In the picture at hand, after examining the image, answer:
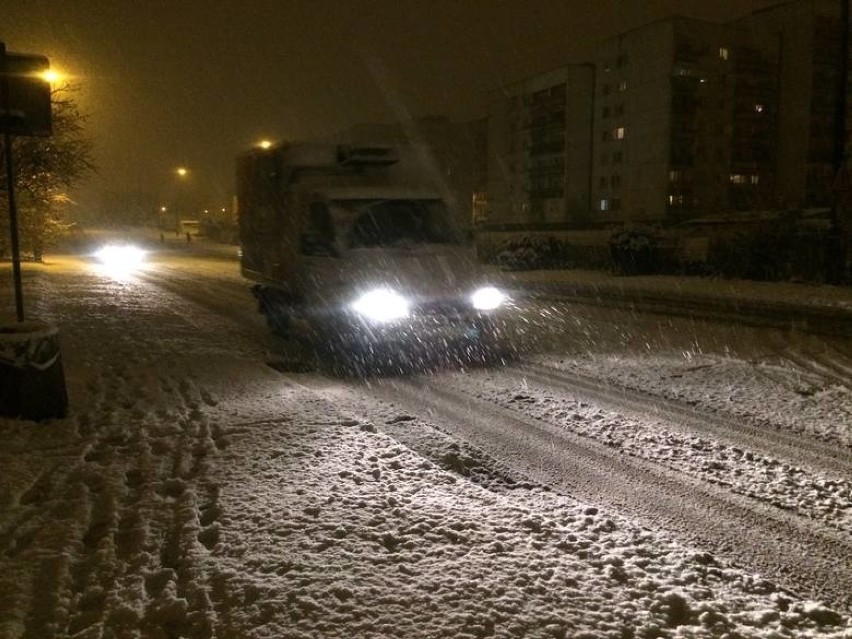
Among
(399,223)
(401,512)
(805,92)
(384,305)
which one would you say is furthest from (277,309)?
(805,92)

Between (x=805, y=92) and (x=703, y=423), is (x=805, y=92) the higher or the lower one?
the higher one

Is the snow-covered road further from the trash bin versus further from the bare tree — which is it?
the bare tree

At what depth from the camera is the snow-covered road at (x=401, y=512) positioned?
11.3ft

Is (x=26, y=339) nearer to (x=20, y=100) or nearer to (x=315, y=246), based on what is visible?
(x=20, y=100)

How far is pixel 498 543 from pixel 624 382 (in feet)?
16.5

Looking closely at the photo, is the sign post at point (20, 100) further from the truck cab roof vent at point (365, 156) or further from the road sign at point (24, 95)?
the truck cab roof vent at point (365, 156)

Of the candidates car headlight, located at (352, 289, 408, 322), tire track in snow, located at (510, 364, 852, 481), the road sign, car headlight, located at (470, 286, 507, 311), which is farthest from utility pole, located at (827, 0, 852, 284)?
the road sign

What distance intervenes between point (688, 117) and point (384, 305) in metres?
52.1

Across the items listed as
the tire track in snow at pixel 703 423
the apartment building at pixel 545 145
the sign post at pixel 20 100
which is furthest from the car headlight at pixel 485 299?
the apartment building at pixel 545 145

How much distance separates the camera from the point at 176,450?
585 cm

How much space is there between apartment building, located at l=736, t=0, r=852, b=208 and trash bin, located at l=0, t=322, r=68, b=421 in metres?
58.6

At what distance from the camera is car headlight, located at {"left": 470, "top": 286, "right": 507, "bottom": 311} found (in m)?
9.19

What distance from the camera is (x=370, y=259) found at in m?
9.12

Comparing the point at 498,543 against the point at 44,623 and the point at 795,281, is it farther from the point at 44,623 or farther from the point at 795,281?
the point at 795,281
